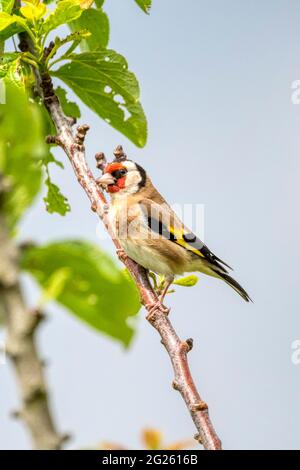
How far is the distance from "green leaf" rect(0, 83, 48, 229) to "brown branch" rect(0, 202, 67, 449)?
0.24 ft

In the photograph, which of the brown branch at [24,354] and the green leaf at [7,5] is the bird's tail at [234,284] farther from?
the brown branch at [24,354]

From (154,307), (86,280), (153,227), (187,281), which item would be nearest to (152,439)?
(86,280)

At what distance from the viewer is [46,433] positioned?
2.16 ft

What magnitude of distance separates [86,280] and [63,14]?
9.90 feet

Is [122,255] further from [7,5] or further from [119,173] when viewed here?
[119,173]

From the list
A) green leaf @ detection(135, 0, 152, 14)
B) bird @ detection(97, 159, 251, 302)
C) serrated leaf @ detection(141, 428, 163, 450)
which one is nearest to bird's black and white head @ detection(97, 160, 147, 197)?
bird @ detection(97, 159, 251, 302)

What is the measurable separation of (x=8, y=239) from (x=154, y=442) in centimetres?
73

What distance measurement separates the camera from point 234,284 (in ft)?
21.6

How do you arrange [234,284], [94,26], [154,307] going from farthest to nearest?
[234,284]
[94,26]
[154,307]

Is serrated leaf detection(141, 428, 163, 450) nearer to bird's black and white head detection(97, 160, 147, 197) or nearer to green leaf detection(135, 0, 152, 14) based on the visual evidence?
green leaf detection(135, 0, 152, 14)

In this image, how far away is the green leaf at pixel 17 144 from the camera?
2.41ft
